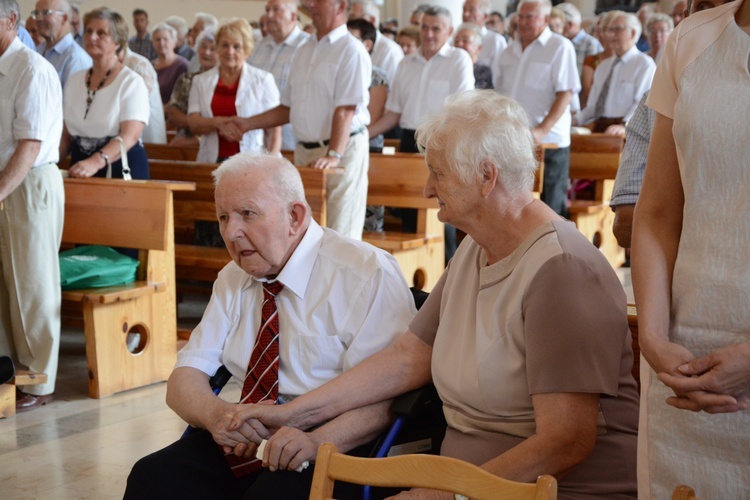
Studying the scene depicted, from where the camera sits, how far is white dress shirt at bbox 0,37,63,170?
393 centimetres

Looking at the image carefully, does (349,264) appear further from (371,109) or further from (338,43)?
(371,109)

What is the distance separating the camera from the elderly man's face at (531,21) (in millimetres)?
6676

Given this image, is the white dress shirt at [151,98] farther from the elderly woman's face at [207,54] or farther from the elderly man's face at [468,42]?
the elderly man's face at [468,42]

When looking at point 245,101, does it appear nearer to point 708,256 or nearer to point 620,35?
point 620,35

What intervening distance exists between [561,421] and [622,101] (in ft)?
21.0

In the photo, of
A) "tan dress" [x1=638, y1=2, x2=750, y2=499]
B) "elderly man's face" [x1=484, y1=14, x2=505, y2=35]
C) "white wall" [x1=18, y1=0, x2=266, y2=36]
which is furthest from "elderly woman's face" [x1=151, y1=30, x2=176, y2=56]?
"tan dress" [x1=638, y1=2, x2=750, y2=499]

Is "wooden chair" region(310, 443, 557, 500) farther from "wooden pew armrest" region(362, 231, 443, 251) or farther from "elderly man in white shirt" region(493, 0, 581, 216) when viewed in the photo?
"elderly man in white shirt" region(493, 0, 581, 216)

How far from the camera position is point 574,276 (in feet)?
→ 5.77

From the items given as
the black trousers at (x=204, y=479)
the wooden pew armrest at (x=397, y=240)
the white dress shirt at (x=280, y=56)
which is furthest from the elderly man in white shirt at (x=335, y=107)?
the black trousers at (x=204, y=479)

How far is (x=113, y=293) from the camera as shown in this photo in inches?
160

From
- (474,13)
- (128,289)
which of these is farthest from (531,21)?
(128,289)

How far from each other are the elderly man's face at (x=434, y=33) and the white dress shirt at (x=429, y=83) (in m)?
0.05

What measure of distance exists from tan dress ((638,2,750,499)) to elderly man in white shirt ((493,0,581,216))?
465 cm

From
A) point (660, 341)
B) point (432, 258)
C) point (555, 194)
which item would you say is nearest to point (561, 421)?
point (660, 341)
